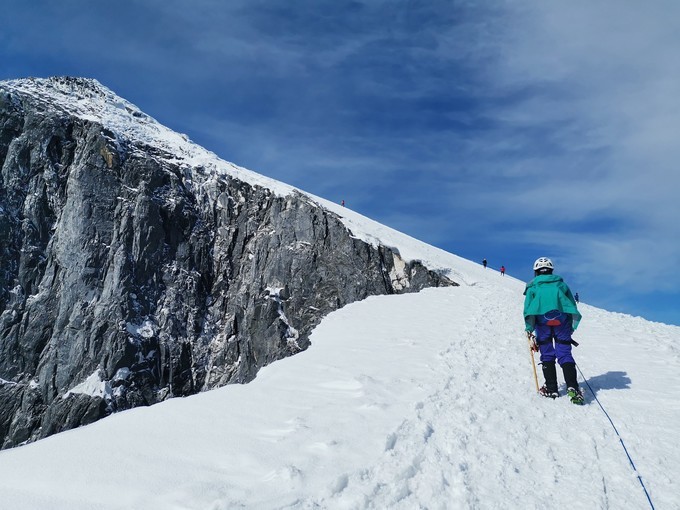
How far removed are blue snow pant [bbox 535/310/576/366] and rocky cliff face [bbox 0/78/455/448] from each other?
28362 mm

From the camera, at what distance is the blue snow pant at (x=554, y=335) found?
25.2 ft

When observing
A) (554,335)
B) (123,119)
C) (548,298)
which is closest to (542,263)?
(548,298)

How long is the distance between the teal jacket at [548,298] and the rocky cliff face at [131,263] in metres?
28.1

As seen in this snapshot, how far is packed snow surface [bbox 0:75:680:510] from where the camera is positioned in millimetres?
4191

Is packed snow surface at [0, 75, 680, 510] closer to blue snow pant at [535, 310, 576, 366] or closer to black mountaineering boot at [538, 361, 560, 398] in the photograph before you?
black mountaineering boot at [538, 361, 560, 398]

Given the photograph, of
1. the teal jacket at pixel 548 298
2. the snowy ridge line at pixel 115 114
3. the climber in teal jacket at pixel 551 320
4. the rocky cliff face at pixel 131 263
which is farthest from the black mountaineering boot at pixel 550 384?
the snowy ridge line at pixel 115 114

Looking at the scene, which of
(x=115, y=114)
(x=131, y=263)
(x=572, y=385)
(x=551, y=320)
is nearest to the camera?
(x=572, y=385)

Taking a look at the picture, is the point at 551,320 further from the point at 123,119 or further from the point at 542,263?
the point at 123,119

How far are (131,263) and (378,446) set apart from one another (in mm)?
52169

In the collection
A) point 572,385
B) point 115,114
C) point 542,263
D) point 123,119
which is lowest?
point 572,385

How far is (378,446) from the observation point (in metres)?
5.28

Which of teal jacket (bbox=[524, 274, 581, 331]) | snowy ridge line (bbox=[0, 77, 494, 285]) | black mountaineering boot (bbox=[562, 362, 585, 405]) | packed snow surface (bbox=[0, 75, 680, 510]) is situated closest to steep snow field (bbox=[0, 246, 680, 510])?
packed snow surface (bbox=[0, 75, 680, 510])

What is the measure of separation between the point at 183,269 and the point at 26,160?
84.7 ft

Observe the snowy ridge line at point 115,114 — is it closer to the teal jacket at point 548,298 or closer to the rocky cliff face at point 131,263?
the rocky cliff face at point 131,263
